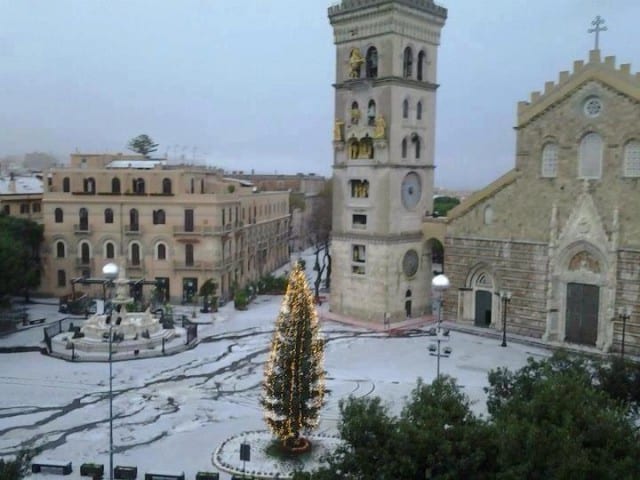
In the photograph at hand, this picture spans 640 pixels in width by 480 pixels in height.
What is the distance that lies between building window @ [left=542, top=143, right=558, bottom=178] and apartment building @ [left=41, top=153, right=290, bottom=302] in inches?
885

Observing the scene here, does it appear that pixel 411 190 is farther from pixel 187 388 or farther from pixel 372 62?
pixel 187 388

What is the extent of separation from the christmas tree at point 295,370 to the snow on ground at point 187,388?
6.00 feet

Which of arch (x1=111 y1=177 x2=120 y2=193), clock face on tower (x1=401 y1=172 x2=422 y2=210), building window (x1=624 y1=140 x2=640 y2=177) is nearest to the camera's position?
building window (x1=624 y1=140 x2=640 y2=177)

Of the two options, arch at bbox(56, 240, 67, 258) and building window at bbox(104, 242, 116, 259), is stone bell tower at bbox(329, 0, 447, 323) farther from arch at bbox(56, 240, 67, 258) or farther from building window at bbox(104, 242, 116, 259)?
arch at bbox(56, 240, 67, 258)

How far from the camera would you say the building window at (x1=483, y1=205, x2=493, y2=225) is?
3979 cm

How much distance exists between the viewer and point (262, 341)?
3797 centimetres

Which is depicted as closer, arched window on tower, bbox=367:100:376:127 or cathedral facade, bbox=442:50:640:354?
cathedral facade, bbox=442:50:640:354

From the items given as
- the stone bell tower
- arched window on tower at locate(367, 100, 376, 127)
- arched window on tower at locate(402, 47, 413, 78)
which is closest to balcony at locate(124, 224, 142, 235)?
the stone bell tower

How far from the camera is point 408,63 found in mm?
42188

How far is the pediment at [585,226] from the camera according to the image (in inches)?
1379

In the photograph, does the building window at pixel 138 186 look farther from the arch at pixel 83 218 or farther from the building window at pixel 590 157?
the building window at pixel 590 157

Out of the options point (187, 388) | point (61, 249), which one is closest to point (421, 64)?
point (187, 388)

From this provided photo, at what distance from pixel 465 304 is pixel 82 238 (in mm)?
28476

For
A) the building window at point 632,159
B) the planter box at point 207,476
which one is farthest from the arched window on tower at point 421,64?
the planter box at point 207,476
